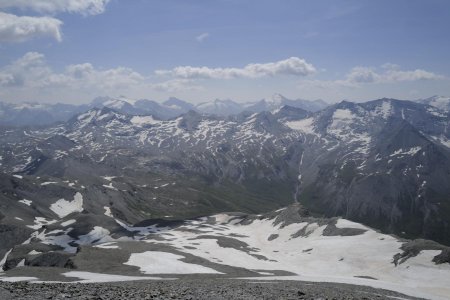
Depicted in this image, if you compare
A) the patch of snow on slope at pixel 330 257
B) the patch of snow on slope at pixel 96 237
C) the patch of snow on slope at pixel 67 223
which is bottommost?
the patch of snow on slope at pixel 96 237

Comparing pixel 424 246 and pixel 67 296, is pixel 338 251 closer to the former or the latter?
pixel 424 246

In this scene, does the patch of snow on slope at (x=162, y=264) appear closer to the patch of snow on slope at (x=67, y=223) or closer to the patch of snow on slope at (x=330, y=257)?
the patch of snow on slope at (x=330, y=257)

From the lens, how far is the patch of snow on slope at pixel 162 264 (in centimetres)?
6819

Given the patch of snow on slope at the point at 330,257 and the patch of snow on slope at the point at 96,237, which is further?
the patch of snow on slope at the point at 96,237

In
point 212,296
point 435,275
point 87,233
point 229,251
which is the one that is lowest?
point 87,233

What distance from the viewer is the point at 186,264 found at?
→ 74812 mm

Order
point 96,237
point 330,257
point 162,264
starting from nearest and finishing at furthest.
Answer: point 162,264
point 330,257
point 96,237

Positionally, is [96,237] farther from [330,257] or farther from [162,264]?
[330,257]

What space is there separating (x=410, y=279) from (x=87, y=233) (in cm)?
13545

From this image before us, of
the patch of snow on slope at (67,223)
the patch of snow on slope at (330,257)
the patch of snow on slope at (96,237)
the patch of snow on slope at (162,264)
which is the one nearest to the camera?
the patch of snow on slope at (330,257)

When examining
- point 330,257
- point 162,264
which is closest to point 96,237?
point 162,264

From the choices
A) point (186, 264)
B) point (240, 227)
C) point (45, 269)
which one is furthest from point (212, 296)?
point (240, 227)

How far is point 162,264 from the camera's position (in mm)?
72688

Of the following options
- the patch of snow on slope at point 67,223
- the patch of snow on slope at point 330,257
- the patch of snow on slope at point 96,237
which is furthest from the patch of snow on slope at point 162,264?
the patch of snow on slope at point 67,223
